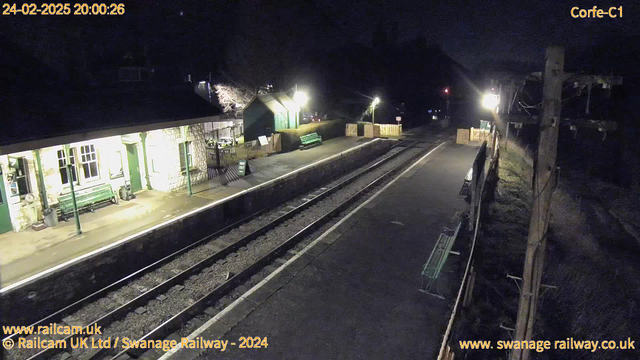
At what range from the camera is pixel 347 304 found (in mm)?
8195

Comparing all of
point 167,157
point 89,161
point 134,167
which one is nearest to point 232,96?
point 167,157

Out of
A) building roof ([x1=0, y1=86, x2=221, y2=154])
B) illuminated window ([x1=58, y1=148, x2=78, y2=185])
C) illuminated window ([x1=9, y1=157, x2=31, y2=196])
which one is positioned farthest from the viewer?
illuminated window ([x1=58, y1=148, x2=78, y2=185])

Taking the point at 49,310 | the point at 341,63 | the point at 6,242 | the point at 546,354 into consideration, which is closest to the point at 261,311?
the point at 49,310

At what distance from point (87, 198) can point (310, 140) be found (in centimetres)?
1572

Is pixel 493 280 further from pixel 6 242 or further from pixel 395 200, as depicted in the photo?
pixel 6 242

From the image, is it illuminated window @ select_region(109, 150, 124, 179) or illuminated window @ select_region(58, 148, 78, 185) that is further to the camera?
illuminated window @ select_region(109, 150, 124, 179)

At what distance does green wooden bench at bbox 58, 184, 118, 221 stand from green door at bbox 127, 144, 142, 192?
1.13 m

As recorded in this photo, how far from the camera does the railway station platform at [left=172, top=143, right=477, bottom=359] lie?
6.88 m

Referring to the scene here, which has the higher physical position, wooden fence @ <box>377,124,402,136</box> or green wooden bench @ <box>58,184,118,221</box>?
wooden fence @ <box>377,124,402,136</box>

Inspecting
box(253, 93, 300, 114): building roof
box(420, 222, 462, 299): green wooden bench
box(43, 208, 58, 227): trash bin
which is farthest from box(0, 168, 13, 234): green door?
box(253, 93, 300, 114): building roof

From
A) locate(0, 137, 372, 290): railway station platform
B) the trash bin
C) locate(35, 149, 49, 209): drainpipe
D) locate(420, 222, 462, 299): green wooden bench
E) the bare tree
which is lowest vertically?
locate(420, 222, 462, 299): green wooden bench

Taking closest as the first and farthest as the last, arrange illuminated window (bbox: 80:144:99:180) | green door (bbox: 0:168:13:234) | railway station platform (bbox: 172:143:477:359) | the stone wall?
railway station platform (bbox: 172:143:477:359) → green door (bbox: 0:168:13:234) → illuminated window (bbox: 80:144:99:180) → the stone wall

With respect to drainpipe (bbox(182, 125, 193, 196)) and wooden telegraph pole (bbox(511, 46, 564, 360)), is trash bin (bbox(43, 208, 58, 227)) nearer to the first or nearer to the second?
drainpipe (bbox(182, 125, 193, 196))

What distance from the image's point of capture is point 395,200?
50.6ft
